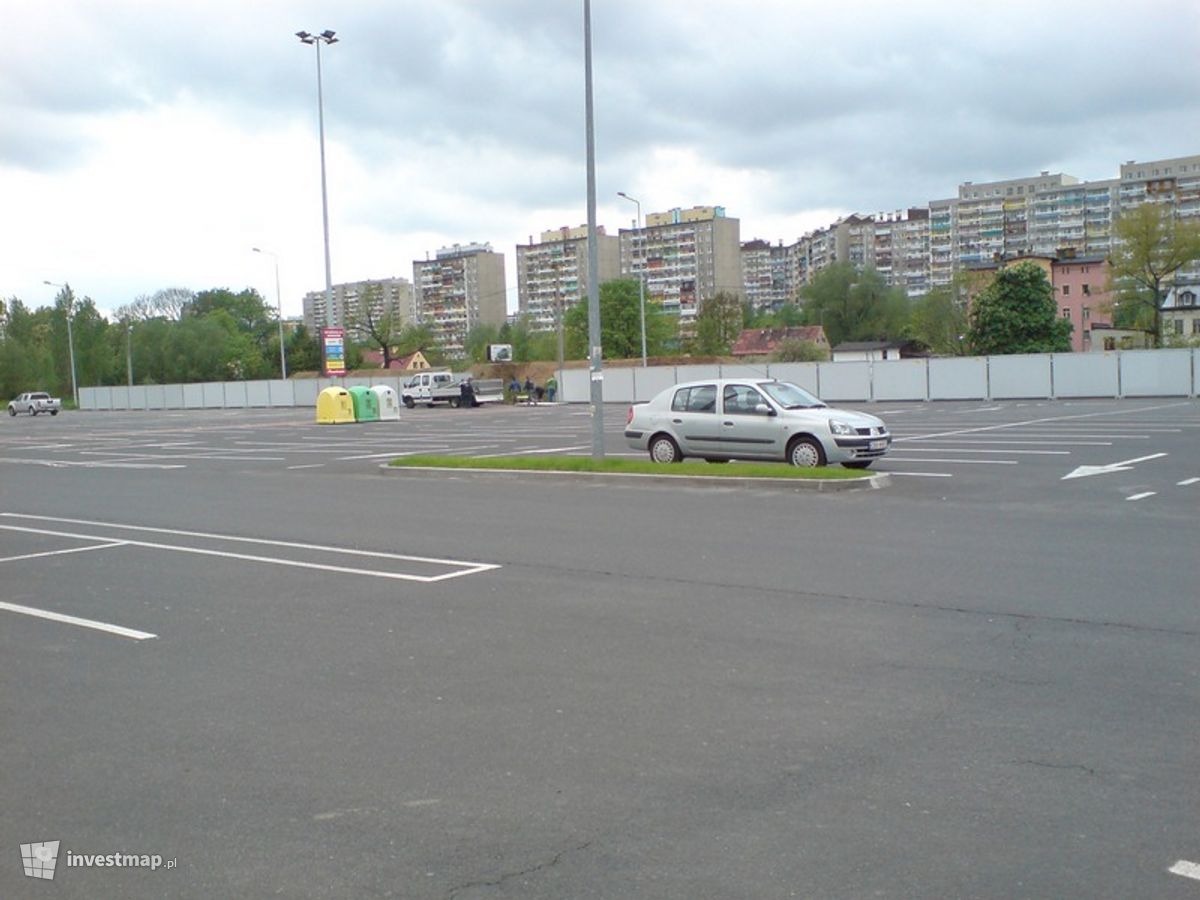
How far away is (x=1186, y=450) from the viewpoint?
2103cm

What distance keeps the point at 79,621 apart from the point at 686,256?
512 ft

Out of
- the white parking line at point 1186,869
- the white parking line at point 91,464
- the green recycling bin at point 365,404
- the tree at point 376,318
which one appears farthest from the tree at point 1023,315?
the white parking line at point 1186,869

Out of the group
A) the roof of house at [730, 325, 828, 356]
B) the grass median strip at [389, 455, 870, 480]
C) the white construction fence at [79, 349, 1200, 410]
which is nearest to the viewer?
the grass median strip at [389, 455, 870, 480]

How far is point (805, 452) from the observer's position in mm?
18109

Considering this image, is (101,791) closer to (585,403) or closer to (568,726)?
(568,726)

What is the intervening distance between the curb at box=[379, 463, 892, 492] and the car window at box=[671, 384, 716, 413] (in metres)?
2.20

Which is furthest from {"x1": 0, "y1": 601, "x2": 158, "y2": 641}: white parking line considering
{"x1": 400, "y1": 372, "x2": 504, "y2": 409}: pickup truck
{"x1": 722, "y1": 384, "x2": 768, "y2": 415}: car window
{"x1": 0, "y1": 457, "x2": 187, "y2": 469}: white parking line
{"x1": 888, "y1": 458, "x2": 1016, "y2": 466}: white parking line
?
{"x1": 400, "y1": 372, "x2": 504, "y2": 409}: pickup truck

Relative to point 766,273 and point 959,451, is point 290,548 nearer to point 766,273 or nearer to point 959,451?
point 959,451

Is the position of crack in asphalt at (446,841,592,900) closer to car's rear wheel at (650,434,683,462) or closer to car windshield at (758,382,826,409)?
car windshield at (758,382,826,409)

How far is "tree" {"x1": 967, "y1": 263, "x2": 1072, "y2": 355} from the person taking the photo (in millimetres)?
74062

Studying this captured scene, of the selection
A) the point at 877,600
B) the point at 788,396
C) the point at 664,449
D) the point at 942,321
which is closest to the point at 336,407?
the point at 664,449

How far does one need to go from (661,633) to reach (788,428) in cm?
1094

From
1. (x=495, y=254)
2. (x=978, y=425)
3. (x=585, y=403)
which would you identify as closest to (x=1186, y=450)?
(x=978, y=425)

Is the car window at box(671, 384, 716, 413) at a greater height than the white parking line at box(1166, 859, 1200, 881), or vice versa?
the car window at box(671, 384, 716, 413)
